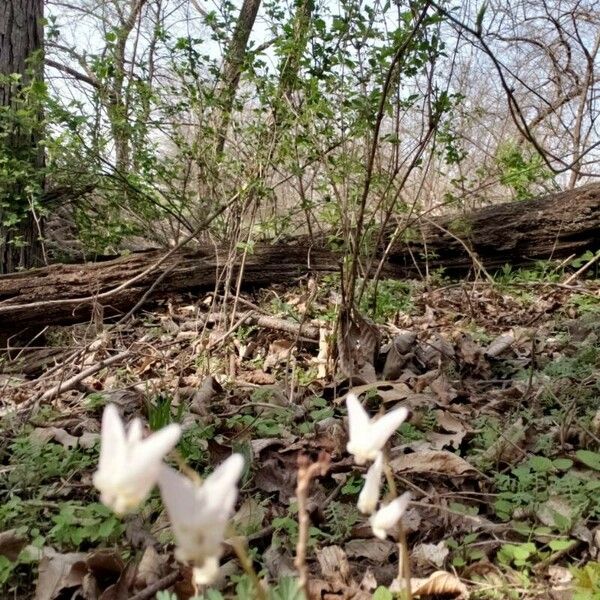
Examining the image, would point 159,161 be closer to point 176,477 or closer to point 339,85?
point 339,85

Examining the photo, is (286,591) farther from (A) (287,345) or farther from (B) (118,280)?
(B) (118,280)

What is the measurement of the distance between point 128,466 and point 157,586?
108 centimetres

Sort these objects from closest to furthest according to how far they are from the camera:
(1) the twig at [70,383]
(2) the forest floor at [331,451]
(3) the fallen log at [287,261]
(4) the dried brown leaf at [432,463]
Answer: (2) the forest floor at [331,451] < (4) the dried brown leaf at [432,463] < (1) the twig at [70,383] < (3) the fallen log at [287,261]

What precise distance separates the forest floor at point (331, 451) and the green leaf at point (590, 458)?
0.05 metres

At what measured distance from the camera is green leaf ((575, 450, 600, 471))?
199 centimetres

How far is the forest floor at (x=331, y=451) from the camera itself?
65.7 inches

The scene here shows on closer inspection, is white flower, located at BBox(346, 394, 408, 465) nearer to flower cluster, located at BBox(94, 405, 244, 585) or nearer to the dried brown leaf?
flower cluster, located at BBox(94, 405, 244, 585)

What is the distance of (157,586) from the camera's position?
5.04ft

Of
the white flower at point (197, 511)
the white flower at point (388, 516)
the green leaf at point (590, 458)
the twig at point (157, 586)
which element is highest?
the white flower at point (197, 511)

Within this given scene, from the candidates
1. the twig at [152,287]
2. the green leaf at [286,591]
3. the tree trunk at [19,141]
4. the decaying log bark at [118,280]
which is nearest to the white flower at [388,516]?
the green leaf at [286,591]

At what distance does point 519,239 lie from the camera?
17.9ft

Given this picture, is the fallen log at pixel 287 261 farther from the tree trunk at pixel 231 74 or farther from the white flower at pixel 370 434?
the white flower at pixel 370 434

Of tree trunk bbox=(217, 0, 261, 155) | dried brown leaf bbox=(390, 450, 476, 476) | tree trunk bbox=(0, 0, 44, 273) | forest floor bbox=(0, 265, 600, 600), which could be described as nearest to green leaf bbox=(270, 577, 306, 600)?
forest floor bbox=(0, 265, 600, 600)

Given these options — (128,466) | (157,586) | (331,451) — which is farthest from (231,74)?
(128,466)
